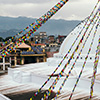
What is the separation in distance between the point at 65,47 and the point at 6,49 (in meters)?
15.5

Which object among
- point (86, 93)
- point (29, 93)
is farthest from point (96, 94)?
point (29, 93)

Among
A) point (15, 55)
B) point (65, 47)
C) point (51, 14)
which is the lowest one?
point (15, 55)

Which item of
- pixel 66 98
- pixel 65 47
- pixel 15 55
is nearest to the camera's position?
pixel 66 98

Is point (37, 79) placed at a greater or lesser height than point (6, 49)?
lesser

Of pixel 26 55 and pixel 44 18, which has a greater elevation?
pixel 44 18

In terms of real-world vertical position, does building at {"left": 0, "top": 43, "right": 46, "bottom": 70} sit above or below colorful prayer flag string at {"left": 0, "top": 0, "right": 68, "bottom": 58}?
below

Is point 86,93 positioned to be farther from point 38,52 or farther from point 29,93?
point 38,52

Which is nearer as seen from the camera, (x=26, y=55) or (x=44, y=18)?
(x=44, y=18)

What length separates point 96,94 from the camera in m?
15.0

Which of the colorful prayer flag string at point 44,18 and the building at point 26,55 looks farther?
the building at point 26,55

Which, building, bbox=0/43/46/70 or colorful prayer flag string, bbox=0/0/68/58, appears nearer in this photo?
colorful prayer flag string, bbox=0/0/68/58

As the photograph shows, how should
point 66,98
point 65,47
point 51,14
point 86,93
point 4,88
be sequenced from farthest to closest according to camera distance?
point 65,47, point 4,88, point 86,93, point 66,98, point 51,14

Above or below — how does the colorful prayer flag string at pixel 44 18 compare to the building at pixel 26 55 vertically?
above

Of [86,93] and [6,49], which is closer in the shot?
[6,49]
